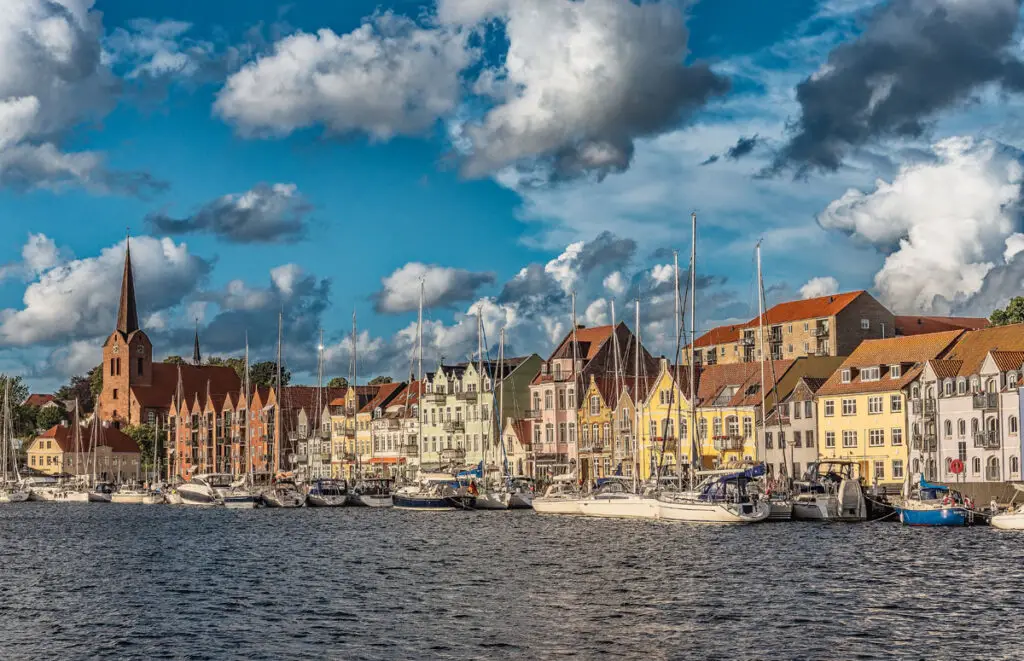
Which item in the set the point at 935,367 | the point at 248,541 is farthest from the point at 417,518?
the point at 935,367

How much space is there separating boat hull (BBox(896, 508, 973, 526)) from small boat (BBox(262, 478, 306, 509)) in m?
59.6

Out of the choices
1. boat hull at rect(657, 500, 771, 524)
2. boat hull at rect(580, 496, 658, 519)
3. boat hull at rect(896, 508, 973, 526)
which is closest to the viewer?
boat hull at rect(896, 508, 973, 526)

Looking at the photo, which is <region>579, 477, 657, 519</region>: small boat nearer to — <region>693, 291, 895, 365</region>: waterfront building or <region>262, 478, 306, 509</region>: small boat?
<region>262, 478, 306, 509</region>: small boat

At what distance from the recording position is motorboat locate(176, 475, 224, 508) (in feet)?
463

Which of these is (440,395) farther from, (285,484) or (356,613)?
(356,613)

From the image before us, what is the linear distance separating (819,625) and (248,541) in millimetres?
44418

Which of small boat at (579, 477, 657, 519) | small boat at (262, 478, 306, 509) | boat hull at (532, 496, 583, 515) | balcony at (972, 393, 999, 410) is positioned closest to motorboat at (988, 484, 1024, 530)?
small boat at (579, 477, 657, 519)

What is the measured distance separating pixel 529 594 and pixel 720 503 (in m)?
34.5

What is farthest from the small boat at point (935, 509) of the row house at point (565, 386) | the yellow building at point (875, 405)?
the row house at point (565, 386)

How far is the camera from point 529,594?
47.4m

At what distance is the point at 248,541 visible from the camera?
77.1m

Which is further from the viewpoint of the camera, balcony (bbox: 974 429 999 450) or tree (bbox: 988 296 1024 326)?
tree (bbox: 988 296 1024 326)

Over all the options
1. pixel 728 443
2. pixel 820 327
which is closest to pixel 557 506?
pixel 728 443

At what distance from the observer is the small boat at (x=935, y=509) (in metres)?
78.8
